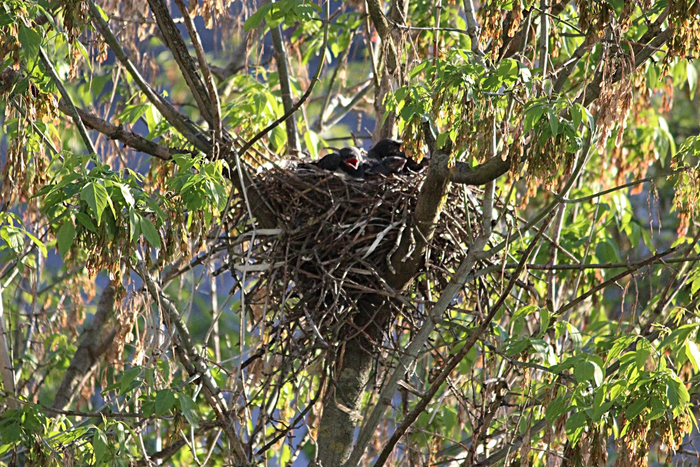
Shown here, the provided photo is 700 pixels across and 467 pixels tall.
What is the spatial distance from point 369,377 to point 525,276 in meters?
0.88

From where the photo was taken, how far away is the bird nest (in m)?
3.72

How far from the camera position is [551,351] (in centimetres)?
329

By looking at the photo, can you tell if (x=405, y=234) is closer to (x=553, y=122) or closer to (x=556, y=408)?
(x=556, y=408)

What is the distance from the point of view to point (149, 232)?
2893mm

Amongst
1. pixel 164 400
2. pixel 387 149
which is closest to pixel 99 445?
pixel 164 400

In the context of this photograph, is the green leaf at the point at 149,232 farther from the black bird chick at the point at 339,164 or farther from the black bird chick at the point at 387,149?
the black bird chick at the point at 387,149

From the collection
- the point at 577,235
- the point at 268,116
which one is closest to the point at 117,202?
the point at 268,116

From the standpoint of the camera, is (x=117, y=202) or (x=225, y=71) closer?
(x=117, y=202)

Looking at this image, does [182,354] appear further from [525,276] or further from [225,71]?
[225,71]

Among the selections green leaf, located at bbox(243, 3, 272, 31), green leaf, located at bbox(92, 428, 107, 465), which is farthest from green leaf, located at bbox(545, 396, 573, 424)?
green leaf, located at bbox(243, 3, 272, 31)

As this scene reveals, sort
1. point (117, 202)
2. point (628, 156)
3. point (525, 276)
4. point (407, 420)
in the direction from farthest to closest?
1. point (628, 156)
2. point (525, 276)
3. point (407, 420)
4. point (117, 202)

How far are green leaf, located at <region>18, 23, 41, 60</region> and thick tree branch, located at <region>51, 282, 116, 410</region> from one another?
97.7 inches

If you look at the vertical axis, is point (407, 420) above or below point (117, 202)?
below

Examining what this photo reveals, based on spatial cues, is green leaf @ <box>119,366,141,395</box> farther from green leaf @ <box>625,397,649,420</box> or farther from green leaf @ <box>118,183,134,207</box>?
green leaf @ <box>625,397,649,420</box>
